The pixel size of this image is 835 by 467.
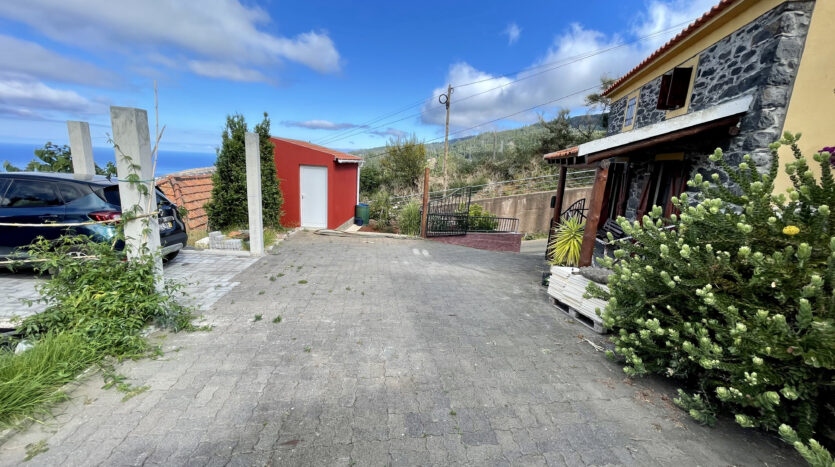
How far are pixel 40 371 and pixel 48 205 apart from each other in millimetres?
3280

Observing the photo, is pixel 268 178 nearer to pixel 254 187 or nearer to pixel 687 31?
pixel 254 187

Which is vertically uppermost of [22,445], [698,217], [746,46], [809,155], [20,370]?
[746,46]

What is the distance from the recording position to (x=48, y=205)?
4.44 metres

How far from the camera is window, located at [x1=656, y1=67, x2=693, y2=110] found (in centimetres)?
642

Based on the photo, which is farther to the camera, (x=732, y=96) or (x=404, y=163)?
(x=404, y=163)

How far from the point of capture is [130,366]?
2.89 m

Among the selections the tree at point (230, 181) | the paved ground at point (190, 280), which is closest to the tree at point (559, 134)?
the tree at point (230, 181)

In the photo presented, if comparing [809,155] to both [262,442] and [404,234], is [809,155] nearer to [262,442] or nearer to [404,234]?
[262,442]

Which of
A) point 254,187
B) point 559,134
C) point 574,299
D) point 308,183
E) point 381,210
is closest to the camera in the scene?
point 574,299

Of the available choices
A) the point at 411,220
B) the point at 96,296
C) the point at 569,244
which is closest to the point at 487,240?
the point at 411,220

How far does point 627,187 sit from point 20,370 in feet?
33.7

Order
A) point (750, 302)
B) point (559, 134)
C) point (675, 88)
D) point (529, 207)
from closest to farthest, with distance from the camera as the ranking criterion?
point (750, 302) < point (675, 88) < point (529, 207) < point (559, 134)

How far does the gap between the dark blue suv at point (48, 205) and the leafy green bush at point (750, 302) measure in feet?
19.2

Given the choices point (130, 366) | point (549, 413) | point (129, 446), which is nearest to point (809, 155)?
point (549, 413)
